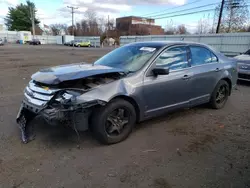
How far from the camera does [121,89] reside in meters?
3.29

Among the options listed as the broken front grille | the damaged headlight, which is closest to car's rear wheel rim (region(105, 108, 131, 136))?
the damaged headlight

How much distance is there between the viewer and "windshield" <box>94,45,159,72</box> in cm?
379

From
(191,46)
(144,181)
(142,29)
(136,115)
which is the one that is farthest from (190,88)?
(142,29)

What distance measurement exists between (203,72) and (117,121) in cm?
226

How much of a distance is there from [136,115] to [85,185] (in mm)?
1536

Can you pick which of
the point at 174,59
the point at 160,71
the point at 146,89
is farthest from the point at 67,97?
the point at 174,59

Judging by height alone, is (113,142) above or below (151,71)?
below

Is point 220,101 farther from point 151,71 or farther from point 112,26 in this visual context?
point 112,26

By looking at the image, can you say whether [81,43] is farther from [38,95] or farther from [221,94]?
[38,95]

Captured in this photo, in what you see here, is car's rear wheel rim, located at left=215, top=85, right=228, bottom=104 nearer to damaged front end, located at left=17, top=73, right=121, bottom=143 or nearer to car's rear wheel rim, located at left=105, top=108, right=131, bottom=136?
car's rear wheel rim, located at left=105, top=108, right=131, bottom=136

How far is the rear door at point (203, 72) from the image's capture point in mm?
4387

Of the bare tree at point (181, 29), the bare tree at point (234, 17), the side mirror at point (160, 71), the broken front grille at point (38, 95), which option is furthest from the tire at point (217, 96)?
the bare tree at point (181, 29)

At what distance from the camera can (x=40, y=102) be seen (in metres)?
3.16

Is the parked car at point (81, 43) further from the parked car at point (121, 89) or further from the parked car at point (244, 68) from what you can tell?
the parked car at point (121, 89)
